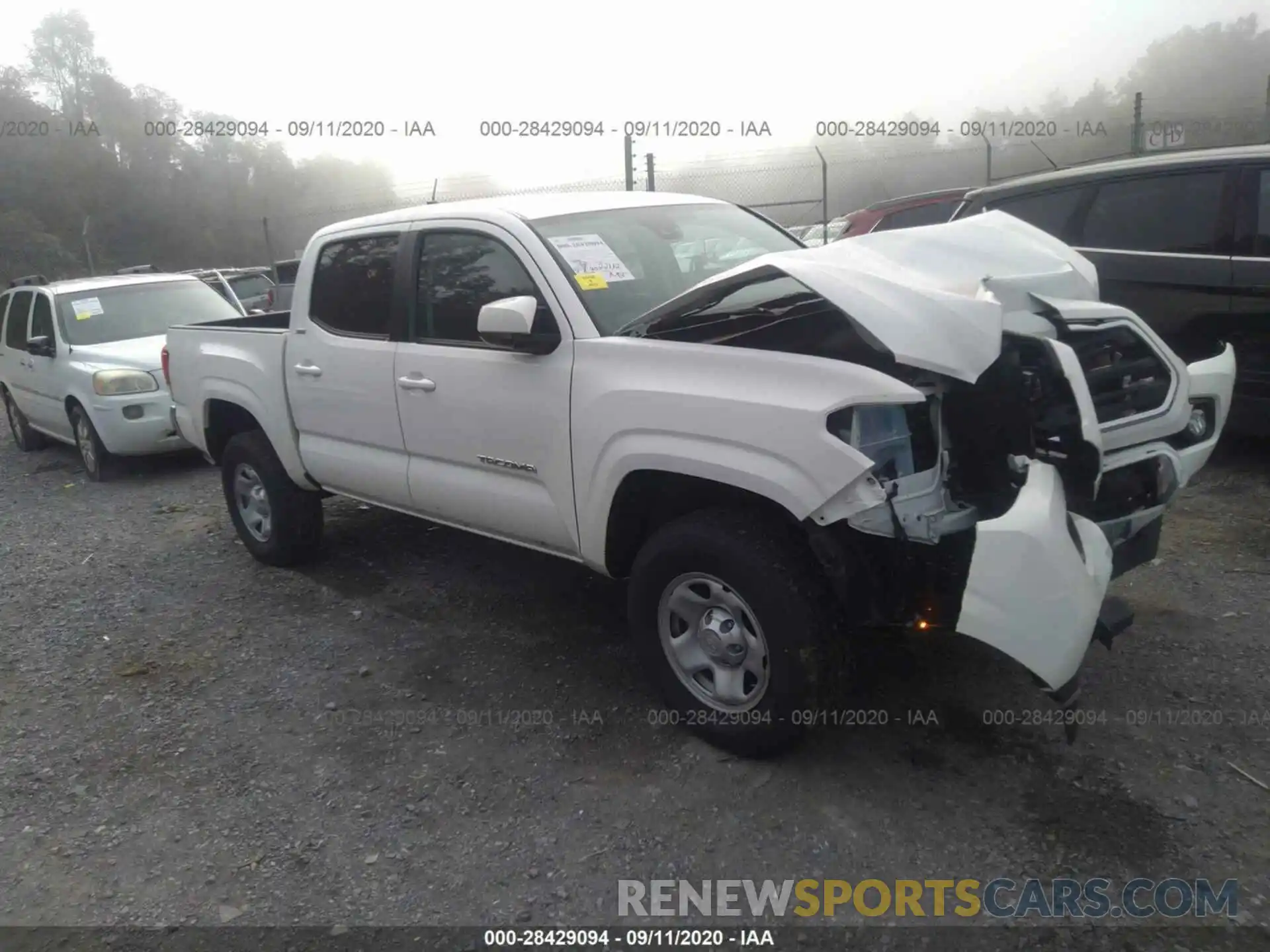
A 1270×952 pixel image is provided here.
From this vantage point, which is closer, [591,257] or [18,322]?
[591,257]

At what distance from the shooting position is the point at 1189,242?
18.0 feet

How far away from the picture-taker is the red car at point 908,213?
10.9 m

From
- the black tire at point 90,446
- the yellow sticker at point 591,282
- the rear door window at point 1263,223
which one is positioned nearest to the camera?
the yellow sticker at point 591,282

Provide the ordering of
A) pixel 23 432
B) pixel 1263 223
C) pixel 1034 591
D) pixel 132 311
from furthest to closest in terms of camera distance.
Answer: pixel 23 432 < pixel 132 311 < pixel 1263 223 < pixel 1034 591

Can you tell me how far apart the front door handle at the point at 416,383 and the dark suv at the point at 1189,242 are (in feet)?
12.2

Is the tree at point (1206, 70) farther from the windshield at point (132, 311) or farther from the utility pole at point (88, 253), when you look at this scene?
the utility pole at point (88, 253)

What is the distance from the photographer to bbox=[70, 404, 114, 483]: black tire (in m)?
8.11

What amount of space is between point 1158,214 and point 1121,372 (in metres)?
3.15

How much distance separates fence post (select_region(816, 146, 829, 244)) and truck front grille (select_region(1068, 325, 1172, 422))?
8.83 meters

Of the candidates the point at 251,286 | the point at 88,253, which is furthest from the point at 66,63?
the point at 251,286

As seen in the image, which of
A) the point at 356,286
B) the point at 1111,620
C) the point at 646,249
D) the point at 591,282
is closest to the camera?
the point at 1111,620

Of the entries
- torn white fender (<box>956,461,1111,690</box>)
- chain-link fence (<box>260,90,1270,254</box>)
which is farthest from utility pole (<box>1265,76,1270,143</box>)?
torn white fender (<box>956,461,1111,690</box>)

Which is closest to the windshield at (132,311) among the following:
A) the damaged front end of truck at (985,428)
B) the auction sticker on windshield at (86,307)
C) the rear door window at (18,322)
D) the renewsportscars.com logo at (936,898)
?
the auction sticker on windshield at (86,307)

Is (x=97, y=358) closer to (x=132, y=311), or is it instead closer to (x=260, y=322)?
(x=132, y=311)
